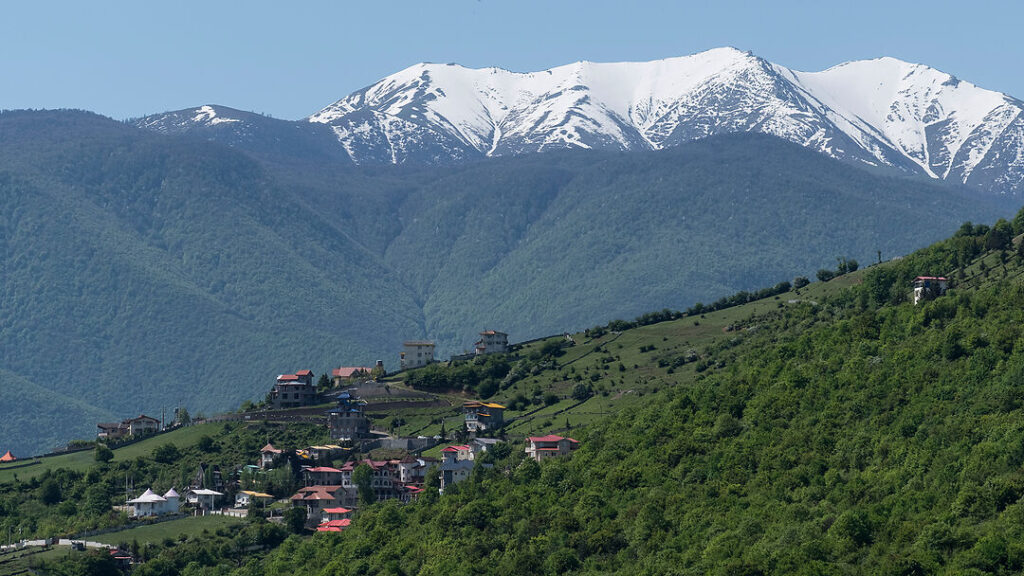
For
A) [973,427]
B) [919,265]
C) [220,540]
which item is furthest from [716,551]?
[919,265]

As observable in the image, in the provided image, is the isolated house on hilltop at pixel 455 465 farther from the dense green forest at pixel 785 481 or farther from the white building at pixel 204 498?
the white building at pixel 204 498

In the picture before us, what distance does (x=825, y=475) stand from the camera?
424ft

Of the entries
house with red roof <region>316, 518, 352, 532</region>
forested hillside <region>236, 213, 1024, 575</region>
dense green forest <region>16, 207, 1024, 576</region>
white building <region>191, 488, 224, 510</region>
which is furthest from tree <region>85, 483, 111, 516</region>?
forested hillside <region>236, 213, 1024, 575</region>

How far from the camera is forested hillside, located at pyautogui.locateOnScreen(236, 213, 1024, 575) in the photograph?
111312 millimetres

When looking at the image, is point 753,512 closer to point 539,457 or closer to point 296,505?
point 539,457

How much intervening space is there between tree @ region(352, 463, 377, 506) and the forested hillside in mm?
15729

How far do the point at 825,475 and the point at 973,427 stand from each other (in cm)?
1057

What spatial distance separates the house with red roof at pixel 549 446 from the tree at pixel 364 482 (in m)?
17.0

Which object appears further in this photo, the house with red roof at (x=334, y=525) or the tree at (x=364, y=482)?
the tree at (x=364, y=482)

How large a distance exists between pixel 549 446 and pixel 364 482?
2239 cm

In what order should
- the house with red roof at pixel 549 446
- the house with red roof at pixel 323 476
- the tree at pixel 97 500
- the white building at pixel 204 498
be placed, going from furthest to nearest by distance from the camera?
the house with red roof at pixel 323 476
the white building at pixel 204 498
the tree at pixel 97 500
the house with red roof at pixel 549 446

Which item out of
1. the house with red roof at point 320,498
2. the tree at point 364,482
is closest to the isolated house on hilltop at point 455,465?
the tree at point 364,482

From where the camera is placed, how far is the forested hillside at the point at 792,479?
365ft

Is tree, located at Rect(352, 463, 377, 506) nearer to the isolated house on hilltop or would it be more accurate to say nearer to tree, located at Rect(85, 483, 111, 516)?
the isolated house on hilltop
